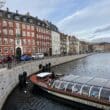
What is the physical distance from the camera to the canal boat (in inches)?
895

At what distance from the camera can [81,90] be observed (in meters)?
25.0

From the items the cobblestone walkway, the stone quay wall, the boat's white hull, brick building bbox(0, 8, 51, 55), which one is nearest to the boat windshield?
the boat's white hull

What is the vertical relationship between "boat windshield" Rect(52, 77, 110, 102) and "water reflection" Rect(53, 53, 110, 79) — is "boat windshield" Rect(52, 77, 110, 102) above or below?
above

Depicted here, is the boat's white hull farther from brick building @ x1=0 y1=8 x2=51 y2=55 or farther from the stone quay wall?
brick building @ x1=0 y1=8 x2=51 y2=55

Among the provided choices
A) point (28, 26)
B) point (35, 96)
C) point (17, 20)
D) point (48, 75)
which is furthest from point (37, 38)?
point (35, 96)

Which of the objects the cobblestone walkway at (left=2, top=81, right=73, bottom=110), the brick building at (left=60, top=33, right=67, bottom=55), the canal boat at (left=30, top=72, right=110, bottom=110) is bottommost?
the cobblestone walkway at (left=2, top=81, right=73, bottom=110)

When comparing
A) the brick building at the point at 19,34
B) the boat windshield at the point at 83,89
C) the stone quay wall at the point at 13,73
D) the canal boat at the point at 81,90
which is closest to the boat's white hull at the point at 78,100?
the canal boat at the point at 81,90

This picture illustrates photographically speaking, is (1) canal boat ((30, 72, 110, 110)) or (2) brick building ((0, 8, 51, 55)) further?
(2) brick building ((0, 8, 51, 55))

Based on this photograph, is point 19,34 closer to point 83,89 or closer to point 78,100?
point 83,89

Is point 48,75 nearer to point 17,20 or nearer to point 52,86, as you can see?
point 52,86

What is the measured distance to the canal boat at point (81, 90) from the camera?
22.7 meters

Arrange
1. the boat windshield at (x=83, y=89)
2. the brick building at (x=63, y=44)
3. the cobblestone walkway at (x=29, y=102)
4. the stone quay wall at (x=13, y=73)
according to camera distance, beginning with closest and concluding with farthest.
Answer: the boat windshield at (x=83, y=89) < the cobblestone walkway at (x=29, y=102) < the stone quay wall at (x=13, y=73) < the brick building at (x=63, y=44)

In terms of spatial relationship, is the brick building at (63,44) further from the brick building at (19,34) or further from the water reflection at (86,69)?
the water reflection at (86,69)

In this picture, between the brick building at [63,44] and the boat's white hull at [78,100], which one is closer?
the boat's white hull at [78,100]
